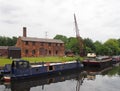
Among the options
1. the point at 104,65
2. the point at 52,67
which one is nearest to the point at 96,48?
the point at 104,65

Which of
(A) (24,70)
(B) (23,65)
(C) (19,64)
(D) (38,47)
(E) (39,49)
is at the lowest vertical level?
(A) (24,70)

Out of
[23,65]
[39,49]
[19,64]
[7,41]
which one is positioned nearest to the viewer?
[19,64]

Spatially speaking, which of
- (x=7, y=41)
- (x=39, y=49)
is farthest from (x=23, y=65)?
(x=7, y=41)

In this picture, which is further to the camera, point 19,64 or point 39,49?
point 39,49

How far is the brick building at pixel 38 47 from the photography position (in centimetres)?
6309

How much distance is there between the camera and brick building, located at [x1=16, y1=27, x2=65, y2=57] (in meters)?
63.1

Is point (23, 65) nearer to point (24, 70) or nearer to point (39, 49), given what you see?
point (24, 70)

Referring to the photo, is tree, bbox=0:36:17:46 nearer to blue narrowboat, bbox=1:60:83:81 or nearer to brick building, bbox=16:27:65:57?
brick building, bbox=16:27:65:57

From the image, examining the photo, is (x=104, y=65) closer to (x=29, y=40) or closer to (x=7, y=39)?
(x=29, y=40)

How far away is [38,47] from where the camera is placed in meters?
66.2

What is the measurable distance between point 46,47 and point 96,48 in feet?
109

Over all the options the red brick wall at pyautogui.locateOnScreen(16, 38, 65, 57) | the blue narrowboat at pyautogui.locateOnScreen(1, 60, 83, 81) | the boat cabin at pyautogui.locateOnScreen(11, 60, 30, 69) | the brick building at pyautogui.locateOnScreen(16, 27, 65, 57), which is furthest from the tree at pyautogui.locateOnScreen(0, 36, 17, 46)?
the boat cabin at pyautogui.locateOnScreen(11, 60, 30, 69)

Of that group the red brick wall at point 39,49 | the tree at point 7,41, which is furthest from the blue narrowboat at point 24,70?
the tree at point 7,41

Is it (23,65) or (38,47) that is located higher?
(38,47)
